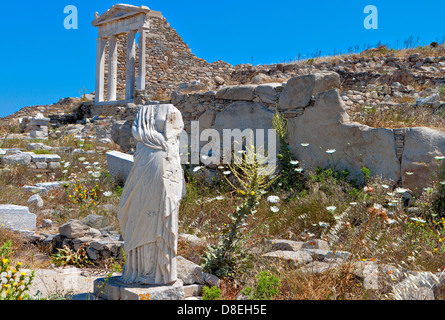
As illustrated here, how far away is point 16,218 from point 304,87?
5778 mm

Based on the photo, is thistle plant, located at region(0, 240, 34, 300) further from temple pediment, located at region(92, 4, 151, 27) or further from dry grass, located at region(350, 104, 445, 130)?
temple pediment, located at region(92, 4, 151, 27)

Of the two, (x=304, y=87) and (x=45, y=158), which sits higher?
(x=304, y=87)

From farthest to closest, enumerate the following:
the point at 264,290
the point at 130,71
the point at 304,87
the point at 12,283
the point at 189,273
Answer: the point at 130,71 < the point at 304,87 < the point at 189,273 < the point at 264,290 < the point at 12,283

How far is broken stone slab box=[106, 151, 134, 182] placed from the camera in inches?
356

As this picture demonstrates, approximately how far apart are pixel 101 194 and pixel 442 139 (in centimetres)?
654

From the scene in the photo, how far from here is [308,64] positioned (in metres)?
14.2

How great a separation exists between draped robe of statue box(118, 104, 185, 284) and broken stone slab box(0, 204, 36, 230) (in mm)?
3423

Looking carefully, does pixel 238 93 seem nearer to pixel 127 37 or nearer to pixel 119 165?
pixel 119 165

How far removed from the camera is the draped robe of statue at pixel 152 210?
3643mm

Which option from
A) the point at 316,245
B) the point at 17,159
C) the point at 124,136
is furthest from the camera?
the point at 124,136

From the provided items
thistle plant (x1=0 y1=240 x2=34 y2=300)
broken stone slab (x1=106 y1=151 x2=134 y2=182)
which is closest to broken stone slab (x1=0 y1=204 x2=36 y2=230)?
broken stone slab (x1=106 y1=151 x2=134 y2=182)

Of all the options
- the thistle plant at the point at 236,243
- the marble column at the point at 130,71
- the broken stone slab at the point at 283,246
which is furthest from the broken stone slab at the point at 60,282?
the marble column at the point at 130,71

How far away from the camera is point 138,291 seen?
11.6 ft

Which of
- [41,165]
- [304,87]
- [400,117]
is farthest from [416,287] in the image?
[41,165]
